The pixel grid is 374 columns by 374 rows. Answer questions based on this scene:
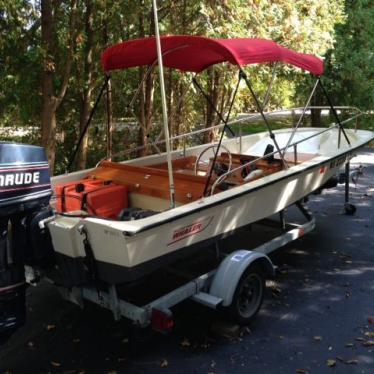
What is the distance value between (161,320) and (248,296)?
1.03m

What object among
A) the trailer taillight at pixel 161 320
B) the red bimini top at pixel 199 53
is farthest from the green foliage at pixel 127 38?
the trailer taillight at pixel 161 320

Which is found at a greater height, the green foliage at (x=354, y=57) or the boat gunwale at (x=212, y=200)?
→ the green foliage at (x=354, y=57)

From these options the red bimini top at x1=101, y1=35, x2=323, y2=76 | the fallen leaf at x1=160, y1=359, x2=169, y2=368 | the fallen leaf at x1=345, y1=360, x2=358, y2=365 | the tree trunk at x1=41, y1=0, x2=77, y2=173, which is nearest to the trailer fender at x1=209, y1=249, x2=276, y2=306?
the fallen leaf at x1=160, y1=359, x2=169, y2=368

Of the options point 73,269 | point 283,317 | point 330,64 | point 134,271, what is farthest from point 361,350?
point 330,64

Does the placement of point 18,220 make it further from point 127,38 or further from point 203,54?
point 127,38

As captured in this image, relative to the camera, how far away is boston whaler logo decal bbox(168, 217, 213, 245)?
3537 millimetres

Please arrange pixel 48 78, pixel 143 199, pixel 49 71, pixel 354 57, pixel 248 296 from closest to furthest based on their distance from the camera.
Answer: pixel 248 296, pixel 143 199, pixel 49 71, pixel 48 78, pixel 354 57

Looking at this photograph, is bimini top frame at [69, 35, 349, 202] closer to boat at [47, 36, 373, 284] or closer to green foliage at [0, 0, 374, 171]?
boat at [47, 36, 373, 284]

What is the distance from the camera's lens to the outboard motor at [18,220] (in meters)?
3.02

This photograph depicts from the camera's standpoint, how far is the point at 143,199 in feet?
14.8

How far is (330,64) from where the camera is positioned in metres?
14.6

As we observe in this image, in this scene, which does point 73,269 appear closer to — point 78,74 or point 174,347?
point 174,347

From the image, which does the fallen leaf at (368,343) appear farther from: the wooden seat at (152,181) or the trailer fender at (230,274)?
the wooden seat at (152,181)

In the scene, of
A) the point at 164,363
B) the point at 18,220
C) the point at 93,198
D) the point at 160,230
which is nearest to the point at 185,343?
the point at 164,363
